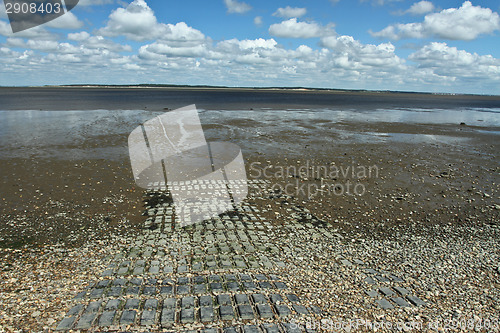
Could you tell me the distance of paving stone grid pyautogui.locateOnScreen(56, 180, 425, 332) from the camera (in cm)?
500

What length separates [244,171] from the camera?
14.5 m

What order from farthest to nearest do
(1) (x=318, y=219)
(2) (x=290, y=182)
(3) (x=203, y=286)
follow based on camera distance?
(2) (x=290, y=182), (1) (x=318, y=219), (3) (x=203, y=286)

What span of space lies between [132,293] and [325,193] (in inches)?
311

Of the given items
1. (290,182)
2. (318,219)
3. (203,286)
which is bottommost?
(203,286)

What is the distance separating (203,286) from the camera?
586 centimetres

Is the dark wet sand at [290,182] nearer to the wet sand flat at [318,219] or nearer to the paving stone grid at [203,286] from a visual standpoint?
the wet sand flat at [318,219]

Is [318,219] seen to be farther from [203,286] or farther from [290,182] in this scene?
[203,286]

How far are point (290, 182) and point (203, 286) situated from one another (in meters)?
7.72

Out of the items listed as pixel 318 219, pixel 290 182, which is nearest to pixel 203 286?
pixel 318 219

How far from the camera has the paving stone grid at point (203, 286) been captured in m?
5.00

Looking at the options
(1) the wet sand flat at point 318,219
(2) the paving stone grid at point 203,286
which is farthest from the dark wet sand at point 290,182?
(2) the paving stone grid at point 203,286

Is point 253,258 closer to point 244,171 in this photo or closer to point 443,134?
point 244,171

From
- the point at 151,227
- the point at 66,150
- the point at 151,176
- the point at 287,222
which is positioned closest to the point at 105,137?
the point at 66,150

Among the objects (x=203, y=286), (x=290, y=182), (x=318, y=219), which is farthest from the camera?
(x=290, y=182)
